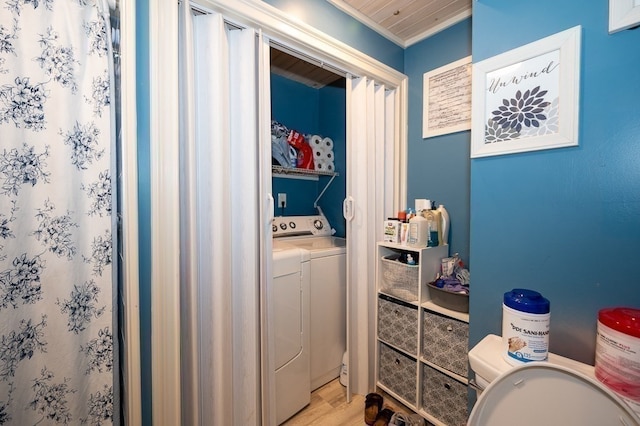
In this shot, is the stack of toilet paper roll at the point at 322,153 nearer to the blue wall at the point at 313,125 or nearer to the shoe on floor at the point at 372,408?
the blue wall at the point at 313,125

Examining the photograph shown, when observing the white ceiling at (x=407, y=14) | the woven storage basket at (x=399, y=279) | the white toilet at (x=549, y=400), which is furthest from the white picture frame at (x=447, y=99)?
the white toilet at (x=549, y=400)

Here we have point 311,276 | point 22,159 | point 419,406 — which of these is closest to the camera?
point 22,159

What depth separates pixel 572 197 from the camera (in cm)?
86

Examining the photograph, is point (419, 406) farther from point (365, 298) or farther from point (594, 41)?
point (594, 41)

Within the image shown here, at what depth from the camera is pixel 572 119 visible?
83 centimetres

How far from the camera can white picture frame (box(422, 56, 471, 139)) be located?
1.60 metres

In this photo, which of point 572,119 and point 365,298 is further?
point 365,298

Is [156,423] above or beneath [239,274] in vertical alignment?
beneath

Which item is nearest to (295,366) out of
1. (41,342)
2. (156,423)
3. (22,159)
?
(156,423)

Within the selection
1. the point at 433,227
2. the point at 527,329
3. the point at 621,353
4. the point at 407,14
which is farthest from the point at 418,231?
the point at 407,14

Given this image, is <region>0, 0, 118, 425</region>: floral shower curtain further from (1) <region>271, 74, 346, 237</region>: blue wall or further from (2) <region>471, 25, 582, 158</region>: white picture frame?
(2) <region>471, 25, 582, 158</region>: white picture frame

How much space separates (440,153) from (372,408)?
173 centimetres

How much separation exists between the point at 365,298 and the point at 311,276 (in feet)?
1.38

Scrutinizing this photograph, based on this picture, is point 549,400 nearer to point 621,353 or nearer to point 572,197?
point 621,353
